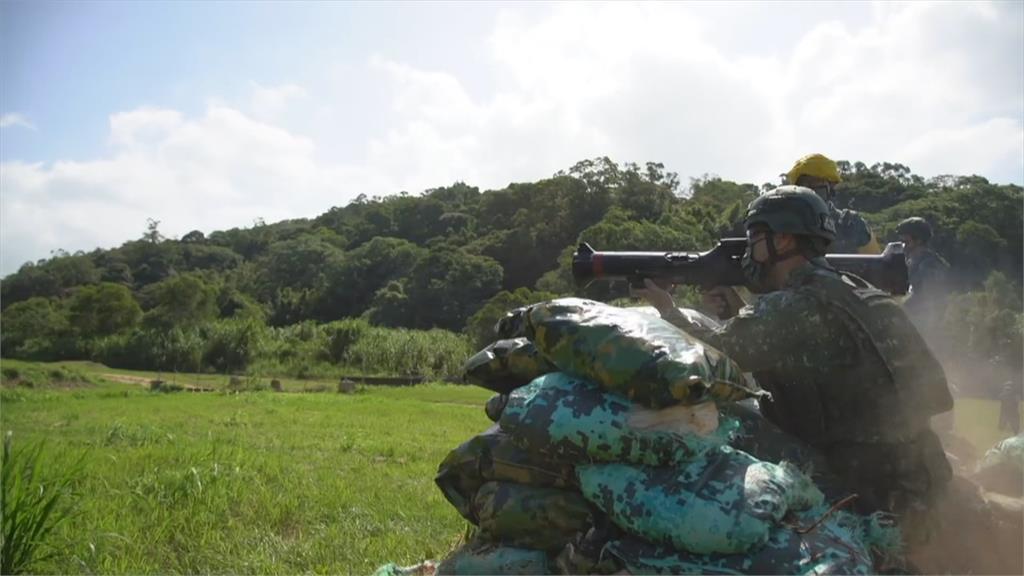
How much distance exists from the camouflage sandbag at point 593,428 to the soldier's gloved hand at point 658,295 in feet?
2.37

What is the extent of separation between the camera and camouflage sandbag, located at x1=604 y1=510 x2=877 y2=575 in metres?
2.15

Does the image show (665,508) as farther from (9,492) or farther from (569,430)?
(9,492)

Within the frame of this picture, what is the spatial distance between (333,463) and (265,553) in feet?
13.0

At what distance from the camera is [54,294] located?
71.4 meters

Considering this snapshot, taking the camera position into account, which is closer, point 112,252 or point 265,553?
point 265,553

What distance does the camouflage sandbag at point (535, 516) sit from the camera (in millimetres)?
2561

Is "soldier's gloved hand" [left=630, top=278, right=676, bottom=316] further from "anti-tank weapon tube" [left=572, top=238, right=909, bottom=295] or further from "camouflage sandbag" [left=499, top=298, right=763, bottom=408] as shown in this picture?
"camouflage sandbag" [left=499, top=298, right=763, bottom=408]

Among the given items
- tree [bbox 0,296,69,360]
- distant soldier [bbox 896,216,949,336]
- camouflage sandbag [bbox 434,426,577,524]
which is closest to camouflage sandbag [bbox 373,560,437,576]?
camouflage sandbag [bbox 434,426,577,524]

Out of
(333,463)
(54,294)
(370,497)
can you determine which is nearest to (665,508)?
(370,497)

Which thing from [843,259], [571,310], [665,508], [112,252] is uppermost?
[112,252]

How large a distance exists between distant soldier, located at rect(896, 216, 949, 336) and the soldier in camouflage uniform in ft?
10.5

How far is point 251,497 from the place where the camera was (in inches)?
257

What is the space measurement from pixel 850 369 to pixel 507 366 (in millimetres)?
1118

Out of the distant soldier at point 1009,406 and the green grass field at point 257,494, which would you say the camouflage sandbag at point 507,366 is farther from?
the distant soldier at point 1009,406
